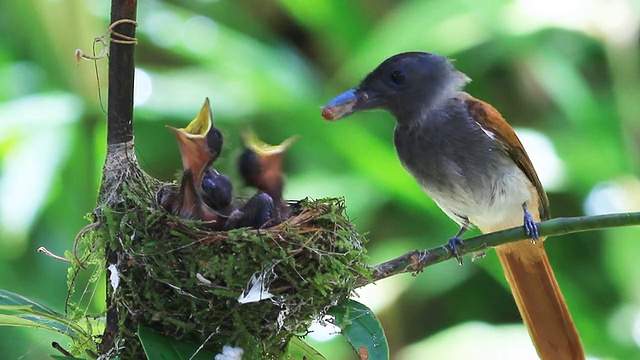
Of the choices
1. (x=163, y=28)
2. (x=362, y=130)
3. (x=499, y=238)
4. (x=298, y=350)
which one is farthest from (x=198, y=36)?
(x=499, y=238)

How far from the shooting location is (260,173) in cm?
218

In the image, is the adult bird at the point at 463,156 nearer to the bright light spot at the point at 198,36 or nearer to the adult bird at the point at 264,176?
the adult bird at the point at 264,176

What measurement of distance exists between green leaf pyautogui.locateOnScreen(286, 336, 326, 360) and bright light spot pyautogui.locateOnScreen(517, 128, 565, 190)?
73.7 inches

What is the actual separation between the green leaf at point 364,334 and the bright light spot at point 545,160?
1953 mm

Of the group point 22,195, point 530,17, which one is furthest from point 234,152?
point 530,17

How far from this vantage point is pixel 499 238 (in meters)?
1.56

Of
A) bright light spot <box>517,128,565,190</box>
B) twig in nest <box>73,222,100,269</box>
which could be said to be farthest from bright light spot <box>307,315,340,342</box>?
bright light spot <box>517,128,565,190</box>

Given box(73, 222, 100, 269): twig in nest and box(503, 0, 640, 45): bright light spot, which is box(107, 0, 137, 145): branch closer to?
box(73, 222, 100, 269): twig in nest

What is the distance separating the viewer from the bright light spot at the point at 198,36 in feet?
11.9

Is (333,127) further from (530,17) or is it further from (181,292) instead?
(181,292)

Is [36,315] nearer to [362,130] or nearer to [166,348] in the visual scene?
[166,348]

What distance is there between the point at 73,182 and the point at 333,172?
1.01 m

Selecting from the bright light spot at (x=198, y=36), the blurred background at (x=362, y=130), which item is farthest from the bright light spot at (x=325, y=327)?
the bright light spot at (x=198, y=36)

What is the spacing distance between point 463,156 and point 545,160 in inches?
48.2
